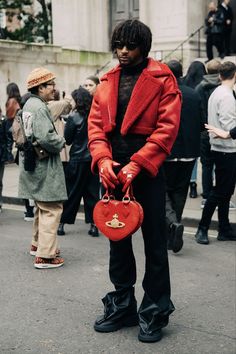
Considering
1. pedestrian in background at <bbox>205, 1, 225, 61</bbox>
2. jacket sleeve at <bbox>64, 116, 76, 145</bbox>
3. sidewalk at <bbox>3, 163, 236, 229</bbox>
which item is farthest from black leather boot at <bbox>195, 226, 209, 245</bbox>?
pedestrian in background at <bbox>205, 1, 225, 61</bbox>

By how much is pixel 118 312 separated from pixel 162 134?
1290 millimetres

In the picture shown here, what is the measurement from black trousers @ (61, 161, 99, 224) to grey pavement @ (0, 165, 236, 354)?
0.33 meters

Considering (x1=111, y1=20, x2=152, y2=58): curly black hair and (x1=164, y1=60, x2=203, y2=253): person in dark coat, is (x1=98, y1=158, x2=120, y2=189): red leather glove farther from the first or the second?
(x1=164, y1=60, x2=203, y2=253): person in dark coat

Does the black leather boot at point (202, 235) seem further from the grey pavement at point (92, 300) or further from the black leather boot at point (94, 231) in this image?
the black leather boot at point (94, 231)

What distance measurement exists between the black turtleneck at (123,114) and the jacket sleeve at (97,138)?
0.26 feet

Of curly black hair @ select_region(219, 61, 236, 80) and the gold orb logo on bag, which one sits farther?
curly black hair @ select_region(219, 61, 236, 80)

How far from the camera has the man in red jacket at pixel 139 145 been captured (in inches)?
155

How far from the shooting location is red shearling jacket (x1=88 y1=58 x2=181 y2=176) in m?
3.93

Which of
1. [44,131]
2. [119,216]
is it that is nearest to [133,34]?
[119,216]

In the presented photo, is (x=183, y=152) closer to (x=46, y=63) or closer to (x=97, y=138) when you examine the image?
(x=97, y=138)

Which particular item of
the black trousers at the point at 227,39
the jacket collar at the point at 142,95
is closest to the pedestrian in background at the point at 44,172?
the jacket collar at the point at 142,95

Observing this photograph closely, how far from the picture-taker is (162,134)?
3932 mm

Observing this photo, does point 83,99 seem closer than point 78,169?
Yes

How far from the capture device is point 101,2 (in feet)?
73.6
